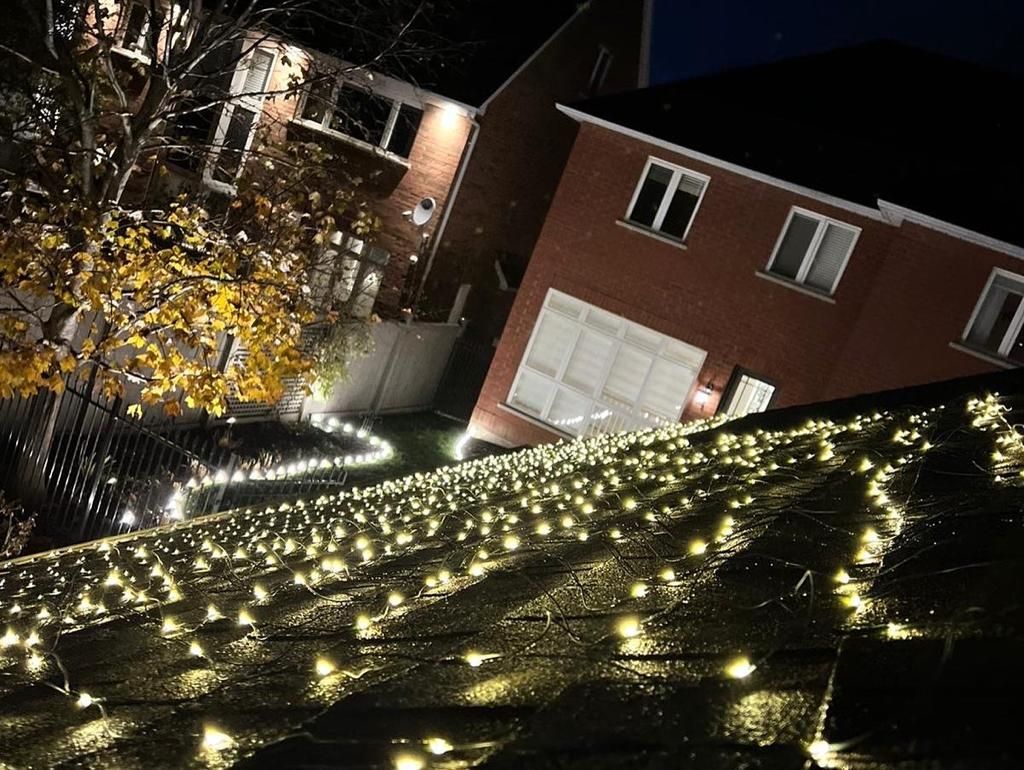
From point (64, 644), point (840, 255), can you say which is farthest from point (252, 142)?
point (64, 644)

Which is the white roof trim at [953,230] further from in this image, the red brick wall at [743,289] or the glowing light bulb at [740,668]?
the glowing light bulb at [740,668]

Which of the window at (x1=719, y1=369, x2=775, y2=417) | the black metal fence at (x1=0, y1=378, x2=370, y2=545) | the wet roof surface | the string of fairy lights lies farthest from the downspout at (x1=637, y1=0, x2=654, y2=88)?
the wet roof surface

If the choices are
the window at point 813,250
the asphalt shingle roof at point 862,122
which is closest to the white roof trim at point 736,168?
the asphalt shingle roof at point 862,122

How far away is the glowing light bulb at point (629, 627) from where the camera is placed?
1.98 metres

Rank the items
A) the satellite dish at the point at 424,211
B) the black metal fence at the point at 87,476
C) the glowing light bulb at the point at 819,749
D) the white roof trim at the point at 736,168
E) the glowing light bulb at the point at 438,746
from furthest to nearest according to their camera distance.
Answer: the satellite dish at the point at 424,211
the white roof trim at the point at 736,168
the black metal fence at the point at 87,476
the glowing light bulb at the point at 438,746
the glowing light bulb at the point at 819,749

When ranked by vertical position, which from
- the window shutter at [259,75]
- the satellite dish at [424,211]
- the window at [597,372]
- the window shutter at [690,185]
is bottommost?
the window at [597,372]

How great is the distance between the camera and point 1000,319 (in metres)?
16.3

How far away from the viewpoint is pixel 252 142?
2142 centimetres

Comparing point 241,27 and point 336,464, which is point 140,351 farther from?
point 241,27

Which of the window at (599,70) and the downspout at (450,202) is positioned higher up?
the window at (599,70)

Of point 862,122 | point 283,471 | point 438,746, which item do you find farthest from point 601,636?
point 862,122

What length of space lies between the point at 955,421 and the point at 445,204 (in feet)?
61.1

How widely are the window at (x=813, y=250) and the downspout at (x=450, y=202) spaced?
785 cm

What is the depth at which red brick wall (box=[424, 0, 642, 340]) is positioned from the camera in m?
22.9
